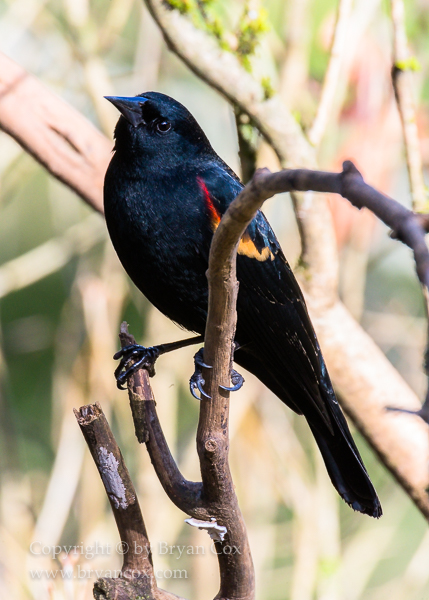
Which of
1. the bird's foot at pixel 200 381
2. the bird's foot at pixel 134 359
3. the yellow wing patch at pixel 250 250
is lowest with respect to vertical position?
the bird's foot at pixel 200 381

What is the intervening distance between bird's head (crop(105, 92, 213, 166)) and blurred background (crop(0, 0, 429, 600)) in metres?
1.07

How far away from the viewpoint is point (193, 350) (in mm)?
3605

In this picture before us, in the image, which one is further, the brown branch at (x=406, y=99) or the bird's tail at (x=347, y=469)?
the brown branch at (x=406, y=99)

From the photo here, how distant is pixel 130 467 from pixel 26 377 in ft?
6.46

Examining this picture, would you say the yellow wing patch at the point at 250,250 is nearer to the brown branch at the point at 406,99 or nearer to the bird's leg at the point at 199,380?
the bird's leg at the point at 199,380

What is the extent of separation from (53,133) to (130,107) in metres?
0.81

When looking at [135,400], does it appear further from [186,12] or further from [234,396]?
[234,396]

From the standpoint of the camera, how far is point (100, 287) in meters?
3.42

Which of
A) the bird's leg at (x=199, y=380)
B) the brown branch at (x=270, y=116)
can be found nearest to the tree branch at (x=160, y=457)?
the bird's leg at (x=199, y=380)

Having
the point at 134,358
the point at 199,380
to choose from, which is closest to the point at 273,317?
the point at 199,380

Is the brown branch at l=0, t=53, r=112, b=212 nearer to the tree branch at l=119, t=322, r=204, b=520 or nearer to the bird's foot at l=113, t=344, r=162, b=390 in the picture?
the bird's foot at l=113, t=344, r=162, b=390

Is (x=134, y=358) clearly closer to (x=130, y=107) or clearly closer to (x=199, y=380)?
(x=199, y=380)

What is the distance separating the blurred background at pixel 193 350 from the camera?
336cm

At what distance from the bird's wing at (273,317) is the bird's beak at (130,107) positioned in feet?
0.96
